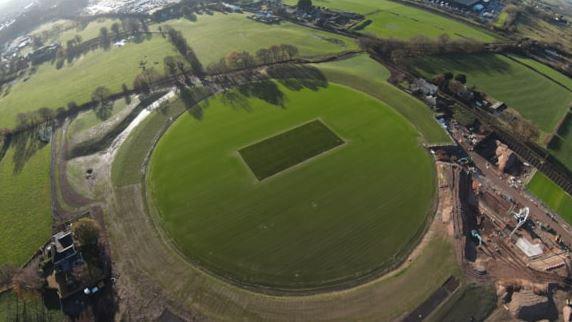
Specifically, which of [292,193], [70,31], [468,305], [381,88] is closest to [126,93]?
[292,193]

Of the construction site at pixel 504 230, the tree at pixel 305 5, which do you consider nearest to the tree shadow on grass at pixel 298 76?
the construction site at pixel 504 230

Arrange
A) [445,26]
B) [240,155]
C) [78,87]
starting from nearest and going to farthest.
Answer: [240,155]
[78,87]
[445,26]

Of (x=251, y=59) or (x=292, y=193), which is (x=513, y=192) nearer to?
(x=292, y=193)

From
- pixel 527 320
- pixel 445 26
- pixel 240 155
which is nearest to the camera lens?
pixel 527 320

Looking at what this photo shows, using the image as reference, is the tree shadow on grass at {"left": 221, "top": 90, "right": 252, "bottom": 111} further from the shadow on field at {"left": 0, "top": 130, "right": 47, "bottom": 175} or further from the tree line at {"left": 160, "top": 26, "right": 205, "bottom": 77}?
the shadow on field at {"left": 0, "top": 130, "right": 47, "bottom": 175}

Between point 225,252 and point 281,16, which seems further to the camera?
point 281,16

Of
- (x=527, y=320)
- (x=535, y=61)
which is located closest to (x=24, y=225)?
(x=527, y=320)

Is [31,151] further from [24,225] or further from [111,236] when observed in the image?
[111,236]
